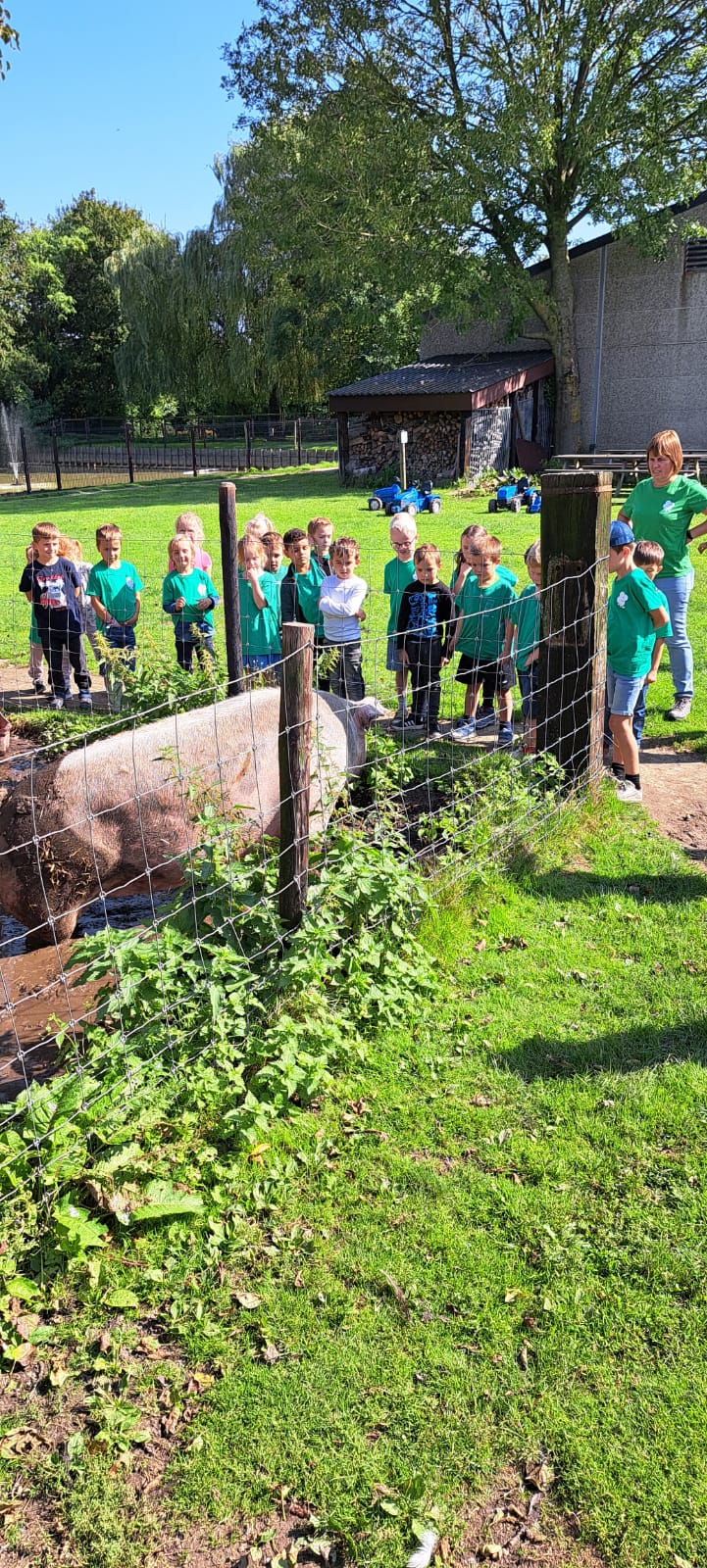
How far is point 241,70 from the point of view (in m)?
28.3

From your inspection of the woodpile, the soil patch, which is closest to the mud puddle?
the soil patch

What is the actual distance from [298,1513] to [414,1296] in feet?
2.11

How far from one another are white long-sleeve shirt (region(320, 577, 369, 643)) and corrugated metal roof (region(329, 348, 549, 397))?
19.5 metres

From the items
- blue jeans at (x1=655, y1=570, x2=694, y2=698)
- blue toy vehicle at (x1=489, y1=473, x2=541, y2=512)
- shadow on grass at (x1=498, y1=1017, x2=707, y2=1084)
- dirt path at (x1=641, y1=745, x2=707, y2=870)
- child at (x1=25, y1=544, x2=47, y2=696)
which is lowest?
shadow on grass at (x1=498, y1=1017, x2=707, y2=1084)

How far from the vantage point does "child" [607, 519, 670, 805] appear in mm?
5980

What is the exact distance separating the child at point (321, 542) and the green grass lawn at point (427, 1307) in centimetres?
444

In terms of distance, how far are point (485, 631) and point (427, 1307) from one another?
475 cm

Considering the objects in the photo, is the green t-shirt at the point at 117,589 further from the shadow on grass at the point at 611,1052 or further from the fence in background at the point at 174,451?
the fence in background at the point at 174,451

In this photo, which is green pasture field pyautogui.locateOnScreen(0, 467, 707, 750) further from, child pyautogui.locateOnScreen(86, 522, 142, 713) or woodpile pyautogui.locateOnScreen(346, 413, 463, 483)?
woodpile pyautogui.locateOnScreen(346, 413, 463, 483)

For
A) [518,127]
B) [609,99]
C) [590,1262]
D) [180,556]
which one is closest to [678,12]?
[609,99]

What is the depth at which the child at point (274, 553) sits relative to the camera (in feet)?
25.6

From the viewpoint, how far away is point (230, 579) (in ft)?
23.2

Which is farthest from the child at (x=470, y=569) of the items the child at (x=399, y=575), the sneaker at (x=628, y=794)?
the sneaker at (x=628, y=794)

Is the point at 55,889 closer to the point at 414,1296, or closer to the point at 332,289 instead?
the point at 414,1296
